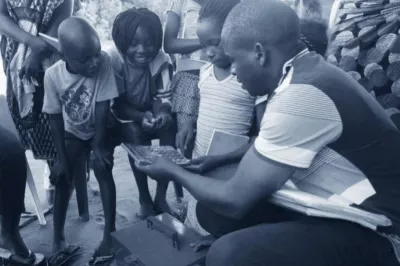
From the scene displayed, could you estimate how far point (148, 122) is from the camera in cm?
269

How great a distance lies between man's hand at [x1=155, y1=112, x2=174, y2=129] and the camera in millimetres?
2707

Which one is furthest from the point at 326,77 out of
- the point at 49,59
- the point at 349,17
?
the point at 49,59

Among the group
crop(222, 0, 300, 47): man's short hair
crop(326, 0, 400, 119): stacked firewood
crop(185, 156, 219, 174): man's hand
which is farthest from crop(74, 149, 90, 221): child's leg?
crop(326, 0, 400, 119): stacked firewood

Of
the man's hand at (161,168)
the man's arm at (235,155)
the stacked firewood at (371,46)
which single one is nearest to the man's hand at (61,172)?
the man's hand at (161,168)

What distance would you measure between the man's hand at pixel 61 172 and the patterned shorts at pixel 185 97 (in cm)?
77

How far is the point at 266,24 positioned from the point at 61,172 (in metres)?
1.62

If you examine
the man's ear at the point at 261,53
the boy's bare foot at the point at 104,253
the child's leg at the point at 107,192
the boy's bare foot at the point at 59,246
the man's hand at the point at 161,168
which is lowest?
the boy's bare foot at the point at 59,246

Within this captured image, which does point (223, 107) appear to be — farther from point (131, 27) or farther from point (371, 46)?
point (371, 46)

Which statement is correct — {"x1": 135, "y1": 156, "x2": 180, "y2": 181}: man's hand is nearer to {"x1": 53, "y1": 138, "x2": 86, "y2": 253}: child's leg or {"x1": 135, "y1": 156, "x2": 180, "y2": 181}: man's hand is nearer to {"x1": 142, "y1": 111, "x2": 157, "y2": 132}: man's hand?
{"x1": 142, "y1": 111, "x2": 157, "y2": 132}: man's hand

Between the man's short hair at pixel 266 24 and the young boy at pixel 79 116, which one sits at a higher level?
the man's short hair at pixel 266 24

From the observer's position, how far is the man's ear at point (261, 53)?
5.10 ft

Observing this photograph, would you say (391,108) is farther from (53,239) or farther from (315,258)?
(53,239)

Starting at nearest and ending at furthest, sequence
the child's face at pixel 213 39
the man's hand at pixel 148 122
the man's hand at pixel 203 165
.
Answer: the man's hand at pixel 203 165 → the child's face at pixel 213 39 → the man's hand at pixel 148 122

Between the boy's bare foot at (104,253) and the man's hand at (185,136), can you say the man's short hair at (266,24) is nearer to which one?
the man's hand at (185,136)
